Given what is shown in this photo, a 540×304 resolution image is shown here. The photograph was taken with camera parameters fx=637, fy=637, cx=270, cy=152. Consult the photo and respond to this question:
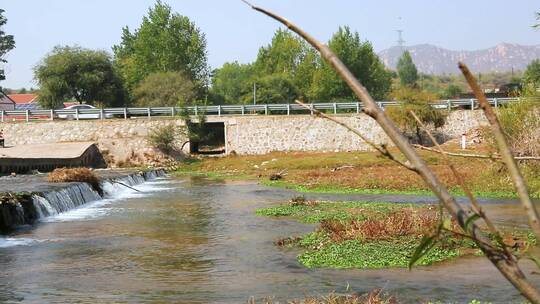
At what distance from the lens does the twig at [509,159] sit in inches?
57.2

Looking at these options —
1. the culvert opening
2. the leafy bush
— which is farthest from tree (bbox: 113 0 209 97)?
the leafy bush

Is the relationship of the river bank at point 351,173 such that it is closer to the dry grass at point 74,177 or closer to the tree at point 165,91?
the dry grass at point 74,177

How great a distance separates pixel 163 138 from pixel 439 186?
5198cm

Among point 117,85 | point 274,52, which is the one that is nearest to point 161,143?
point 117,85

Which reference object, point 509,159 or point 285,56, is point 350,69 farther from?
point 509,159

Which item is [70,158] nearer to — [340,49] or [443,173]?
[443,173]

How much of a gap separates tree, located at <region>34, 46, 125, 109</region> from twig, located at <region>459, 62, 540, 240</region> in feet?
228

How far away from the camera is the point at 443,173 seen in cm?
3569

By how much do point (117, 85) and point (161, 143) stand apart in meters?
22.4

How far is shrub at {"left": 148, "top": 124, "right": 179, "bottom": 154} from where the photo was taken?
2074 inches

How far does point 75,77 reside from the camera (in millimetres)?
68188

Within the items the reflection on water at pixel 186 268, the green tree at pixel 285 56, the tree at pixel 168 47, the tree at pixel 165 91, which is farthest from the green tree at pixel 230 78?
the reflection on water at pixel 186 268

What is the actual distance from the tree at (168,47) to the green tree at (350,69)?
15.3 metres

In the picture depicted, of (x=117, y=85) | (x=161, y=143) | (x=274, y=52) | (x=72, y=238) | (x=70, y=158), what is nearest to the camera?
(x=72, y=238)
